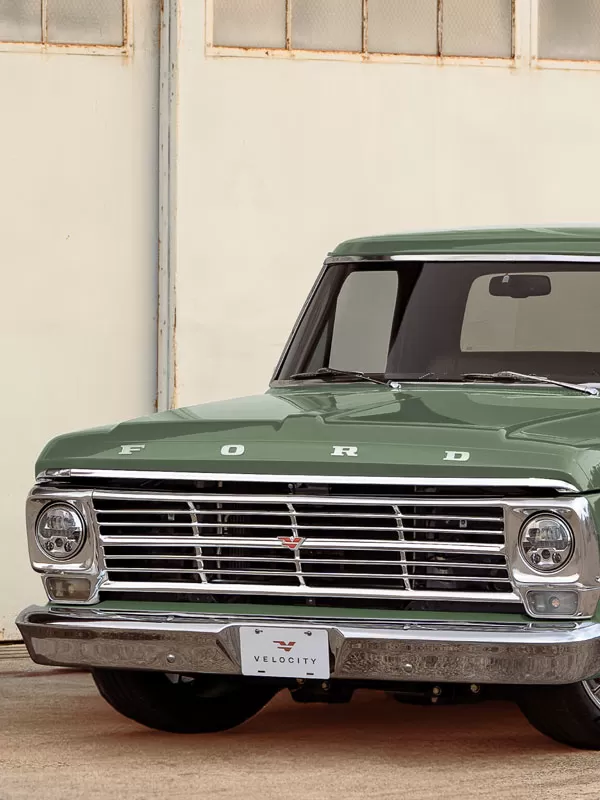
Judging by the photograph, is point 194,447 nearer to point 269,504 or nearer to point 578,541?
point 269,504

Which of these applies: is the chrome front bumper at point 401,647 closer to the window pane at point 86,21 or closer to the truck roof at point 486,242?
the truck roof at point 486,242

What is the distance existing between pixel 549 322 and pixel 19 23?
4.85 m

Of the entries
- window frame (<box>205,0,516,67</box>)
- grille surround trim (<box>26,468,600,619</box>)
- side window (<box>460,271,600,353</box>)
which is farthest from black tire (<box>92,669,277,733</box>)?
window frame (<box>205,0,516,67</box>)

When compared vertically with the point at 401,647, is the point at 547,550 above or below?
above

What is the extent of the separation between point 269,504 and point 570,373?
5.41 feet

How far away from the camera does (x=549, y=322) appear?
7.59 metres

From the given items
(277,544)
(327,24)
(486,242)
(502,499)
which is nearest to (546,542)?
(502,499)

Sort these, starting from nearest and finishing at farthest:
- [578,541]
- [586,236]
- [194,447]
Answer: [578,541], [194,447], [586,236]

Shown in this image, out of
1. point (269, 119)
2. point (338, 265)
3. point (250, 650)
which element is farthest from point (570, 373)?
point (269, 119)

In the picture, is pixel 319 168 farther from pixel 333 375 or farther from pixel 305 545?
pixel 305 545

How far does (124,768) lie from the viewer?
6.59 m

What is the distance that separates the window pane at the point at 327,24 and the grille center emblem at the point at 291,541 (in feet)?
18.7

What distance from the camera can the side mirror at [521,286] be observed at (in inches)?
298

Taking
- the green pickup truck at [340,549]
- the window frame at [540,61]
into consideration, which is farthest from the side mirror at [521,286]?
the window frame at [540,61]
